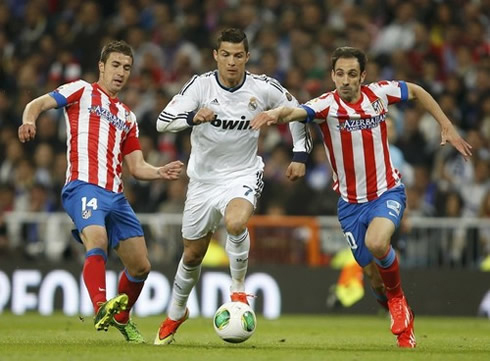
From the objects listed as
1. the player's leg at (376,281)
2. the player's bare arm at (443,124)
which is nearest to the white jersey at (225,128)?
the player's bare arm at (443,124)

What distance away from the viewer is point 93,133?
10.2 metres

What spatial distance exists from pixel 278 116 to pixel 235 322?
1622mm

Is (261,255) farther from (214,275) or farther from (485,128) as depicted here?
(485,128)

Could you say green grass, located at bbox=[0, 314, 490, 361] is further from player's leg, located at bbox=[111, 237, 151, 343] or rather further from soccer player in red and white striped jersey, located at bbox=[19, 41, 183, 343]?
soccer player in red and white striped jersey, located at bbox=[19, 41, 183, 343]

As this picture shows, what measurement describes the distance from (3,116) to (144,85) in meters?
2.23

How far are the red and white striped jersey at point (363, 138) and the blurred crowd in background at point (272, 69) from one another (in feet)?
17.2

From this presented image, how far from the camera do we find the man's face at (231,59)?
1012 cm

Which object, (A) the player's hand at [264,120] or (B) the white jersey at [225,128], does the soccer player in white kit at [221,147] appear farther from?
(A) the player's hand at [264,120]

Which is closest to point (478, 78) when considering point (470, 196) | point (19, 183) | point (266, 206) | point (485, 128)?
point (485, 128)

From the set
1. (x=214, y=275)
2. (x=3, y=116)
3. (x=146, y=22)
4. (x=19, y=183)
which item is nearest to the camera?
(x=214, y=275)

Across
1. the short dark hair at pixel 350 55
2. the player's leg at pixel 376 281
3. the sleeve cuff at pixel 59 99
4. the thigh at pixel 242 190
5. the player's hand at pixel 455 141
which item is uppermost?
the short dark hair at pixel 350 55

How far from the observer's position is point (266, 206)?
1714 cm

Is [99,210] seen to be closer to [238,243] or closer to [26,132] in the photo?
[26,132]

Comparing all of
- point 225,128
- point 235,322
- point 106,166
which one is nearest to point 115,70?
point 106,166
